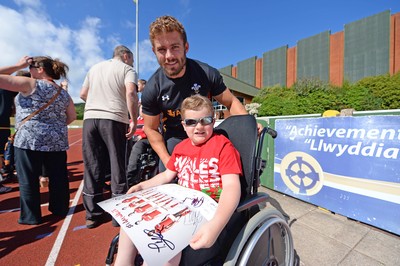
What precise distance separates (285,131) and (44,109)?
3396 millimetres

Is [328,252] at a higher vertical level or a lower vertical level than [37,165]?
lower

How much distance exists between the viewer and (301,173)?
10.3 feet

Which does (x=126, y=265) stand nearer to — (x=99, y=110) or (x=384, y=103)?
(x=99, y=110)

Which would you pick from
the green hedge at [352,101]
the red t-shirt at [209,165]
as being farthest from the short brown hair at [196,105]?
the green hedge at [352,101]

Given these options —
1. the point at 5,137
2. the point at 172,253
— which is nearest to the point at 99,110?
the point at 172,253

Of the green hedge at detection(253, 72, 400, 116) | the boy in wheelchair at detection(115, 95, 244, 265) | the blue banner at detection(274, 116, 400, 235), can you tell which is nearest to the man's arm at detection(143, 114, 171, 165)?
the boy in wheelchair at detection(115, 95, 244, 265)

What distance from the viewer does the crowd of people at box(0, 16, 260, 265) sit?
145 centimetres

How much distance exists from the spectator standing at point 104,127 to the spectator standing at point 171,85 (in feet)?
2.44

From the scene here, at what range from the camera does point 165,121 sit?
1973 mm

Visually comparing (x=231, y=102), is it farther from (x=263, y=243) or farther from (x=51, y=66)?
(x=51, y=66)

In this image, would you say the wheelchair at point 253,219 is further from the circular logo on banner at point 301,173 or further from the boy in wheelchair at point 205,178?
the circular logo on banner at point 301,173

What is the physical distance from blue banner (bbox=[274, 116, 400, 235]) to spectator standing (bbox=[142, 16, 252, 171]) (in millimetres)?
1659

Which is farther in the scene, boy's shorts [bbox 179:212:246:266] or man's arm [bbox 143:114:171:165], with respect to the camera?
man's arm [bbox 143:114:171:165]

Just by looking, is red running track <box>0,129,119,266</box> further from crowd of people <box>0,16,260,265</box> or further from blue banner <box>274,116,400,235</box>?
blue banner <box>274,116,400,235</box>
